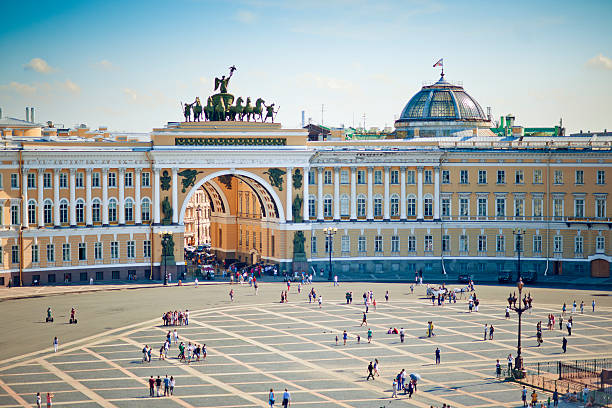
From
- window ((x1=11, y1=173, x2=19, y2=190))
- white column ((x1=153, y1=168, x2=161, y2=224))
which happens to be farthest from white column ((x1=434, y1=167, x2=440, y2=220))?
window ((x1=11, y1=173, x2=19, y2=190))

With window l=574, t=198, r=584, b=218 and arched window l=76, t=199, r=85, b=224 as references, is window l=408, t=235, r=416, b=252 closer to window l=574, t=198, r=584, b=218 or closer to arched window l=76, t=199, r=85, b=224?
window l=574, t=198, r=584, b=218

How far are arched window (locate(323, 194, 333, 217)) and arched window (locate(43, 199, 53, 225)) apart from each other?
29.4 m

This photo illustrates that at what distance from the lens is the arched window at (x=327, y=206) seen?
112375 millimetres

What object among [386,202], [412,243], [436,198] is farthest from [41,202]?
[436,198]

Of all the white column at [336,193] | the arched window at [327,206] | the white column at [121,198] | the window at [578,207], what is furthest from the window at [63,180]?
the window at [578,207]

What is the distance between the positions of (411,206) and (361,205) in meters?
5.61

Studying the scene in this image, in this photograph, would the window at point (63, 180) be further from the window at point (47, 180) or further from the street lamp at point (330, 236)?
the street lamp at point (330, 236)

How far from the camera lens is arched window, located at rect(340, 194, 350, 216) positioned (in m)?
112

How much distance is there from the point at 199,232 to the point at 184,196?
44199mm

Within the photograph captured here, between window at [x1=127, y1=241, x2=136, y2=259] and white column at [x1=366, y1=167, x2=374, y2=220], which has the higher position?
white column at [x1=366, y1=167, x2=374, y2=220]

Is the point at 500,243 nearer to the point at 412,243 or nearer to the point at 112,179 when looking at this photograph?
the point at 412,243

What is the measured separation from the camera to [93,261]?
104 metres

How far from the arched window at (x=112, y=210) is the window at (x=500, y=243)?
41419mm

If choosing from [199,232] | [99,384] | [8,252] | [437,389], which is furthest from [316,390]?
[199,232]
